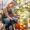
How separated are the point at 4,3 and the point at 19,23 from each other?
211mm

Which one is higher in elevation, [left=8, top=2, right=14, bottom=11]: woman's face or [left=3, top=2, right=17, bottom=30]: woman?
[left=8, top=2, right=14, bottom=11]: woman's face

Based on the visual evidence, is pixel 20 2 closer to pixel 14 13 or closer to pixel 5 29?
pixel 14 13

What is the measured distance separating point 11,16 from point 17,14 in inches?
2.1

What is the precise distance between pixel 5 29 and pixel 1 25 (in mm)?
48

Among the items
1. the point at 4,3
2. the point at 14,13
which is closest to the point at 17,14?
the point at 14,13

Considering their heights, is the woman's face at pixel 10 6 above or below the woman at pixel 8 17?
above

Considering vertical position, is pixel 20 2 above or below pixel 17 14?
above

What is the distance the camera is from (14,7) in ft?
2.42

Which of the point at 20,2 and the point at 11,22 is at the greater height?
the point at 20,2

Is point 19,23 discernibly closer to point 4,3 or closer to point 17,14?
point 17,14

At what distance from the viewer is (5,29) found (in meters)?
0.73

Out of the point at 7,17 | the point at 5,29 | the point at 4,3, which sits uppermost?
the point at 4,3

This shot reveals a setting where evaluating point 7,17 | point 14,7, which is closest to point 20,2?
point 14,7

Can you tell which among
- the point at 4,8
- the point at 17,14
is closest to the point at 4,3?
the point at 4,8
